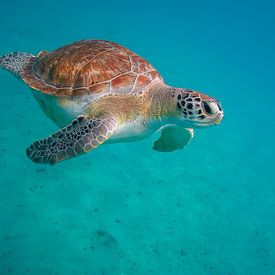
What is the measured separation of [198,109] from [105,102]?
3.87ft

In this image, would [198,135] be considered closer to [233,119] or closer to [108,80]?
[233,119]

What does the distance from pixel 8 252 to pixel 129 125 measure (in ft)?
7.95

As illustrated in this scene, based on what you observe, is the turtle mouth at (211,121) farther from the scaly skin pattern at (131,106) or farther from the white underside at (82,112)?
the white underside at (82,112)

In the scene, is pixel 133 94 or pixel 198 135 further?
pixel 198 135

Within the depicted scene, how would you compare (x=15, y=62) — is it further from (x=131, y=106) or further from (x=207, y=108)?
(x=207, y=108)

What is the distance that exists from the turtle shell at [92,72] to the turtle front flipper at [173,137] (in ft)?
2.41

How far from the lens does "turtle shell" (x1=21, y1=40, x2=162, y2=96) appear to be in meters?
3.62

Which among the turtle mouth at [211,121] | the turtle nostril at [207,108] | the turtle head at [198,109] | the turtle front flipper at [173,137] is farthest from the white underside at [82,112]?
the turtle nostril at [207,108]

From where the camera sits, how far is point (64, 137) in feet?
10.7

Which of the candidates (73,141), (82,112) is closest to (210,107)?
(73,141)

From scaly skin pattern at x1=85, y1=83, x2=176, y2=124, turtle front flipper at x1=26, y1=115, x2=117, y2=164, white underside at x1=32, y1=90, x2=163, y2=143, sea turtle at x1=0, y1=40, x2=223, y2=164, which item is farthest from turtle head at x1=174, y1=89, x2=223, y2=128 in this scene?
turtle front flipper at x1=26, y1=115, x2=117, y2=164

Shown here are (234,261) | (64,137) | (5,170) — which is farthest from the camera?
(234,261)

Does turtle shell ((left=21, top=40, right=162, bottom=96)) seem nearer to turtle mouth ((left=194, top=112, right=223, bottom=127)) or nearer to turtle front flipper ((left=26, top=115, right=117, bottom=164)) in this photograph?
turtle front flipper ((left=26, top=115, right=117, bottom=164))

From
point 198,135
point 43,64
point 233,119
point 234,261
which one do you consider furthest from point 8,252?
point 233,119
